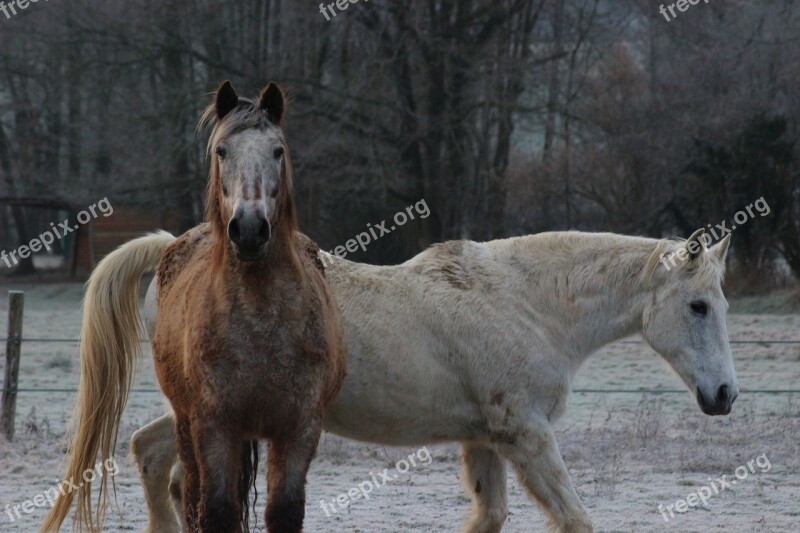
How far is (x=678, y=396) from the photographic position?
1005cm

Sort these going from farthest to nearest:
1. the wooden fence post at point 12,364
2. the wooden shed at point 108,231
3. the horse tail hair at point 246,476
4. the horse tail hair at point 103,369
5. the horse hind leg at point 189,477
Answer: the wooden shed at point 108,231 < the wooden fence post at point 12,364 < the horse tail hair at point 103,369 < the horse tail hair at point 246,476 < the horse hind leg at point 189,477

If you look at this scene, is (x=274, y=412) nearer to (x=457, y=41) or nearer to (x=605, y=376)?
(x=605, y=376)

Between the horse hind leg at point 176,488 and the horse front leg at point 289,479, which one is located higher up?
the horse front leg at point 289,479

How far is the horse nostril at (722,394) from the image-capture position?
15.8ft

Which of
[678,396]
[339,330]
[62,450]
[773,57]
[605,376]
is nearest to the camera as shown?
[339,330]

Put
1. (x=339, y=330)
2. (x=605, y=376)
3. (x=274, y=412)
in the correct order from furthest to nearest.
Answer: (x=605, y=376) < (x=339, y=330) < (x=274, y=412)

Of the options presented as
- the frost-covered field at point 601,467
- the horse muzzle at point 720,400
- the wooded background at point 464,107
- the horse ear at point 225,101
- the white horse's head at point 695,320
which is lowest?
the frost-covered field at point 601,467

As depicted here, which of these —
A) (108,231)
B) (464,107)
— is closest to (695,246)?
(464,107)

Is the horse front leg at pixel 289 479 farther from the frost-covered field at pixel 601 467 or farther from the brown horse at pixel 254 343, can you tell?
the frost-covered field at pixel 601 467

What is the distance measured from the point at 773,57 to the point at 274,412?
1810 cm

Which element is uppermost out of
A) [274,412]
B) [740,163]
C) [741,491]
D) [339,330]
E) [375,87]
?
[375,87]

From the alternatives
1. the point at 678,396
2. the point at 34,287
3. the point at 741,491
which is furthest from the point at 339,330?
the point at 34,287

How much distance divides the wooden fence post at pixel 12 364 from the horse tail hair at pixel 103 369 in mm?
2942

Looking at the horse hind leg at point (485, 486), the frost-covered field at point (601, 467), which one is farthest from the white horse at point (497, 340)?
the frost-covered field at point (601, 467)
